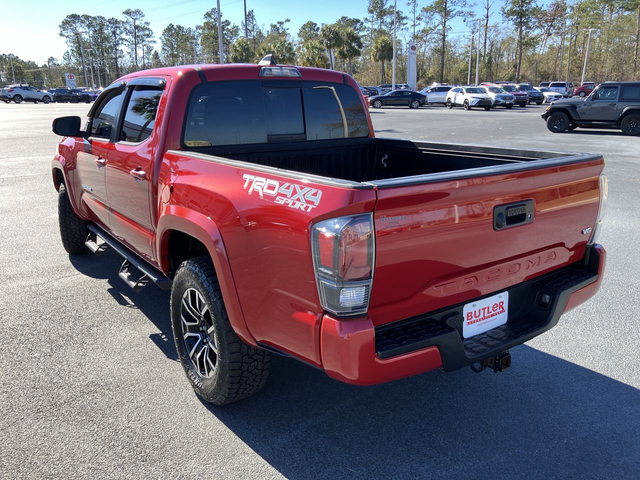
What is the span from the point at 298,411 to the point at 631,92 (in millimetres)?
20227

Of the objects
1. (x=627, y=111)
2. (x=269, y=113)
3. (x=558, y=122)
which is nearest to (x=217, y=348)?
(x=269, y=113)

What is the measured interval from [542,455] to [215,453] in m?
1.70

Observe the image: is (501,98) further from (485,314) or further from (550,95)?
(485,314)

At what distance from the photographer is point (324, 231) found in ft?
6.68

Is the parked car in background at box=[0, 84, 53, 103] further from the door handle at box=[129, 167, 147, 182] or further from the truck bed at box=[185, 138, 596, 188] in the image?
the truck bed at box=[185, 138, 596, 188]

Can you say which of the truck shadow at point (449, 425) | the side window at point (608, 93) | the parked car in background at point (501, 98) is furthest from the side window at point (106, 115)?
the parked car in background at point (501, 98)

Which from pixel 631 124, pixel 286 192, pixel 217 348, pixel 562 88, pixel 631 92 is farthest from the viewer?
pixel 562 88

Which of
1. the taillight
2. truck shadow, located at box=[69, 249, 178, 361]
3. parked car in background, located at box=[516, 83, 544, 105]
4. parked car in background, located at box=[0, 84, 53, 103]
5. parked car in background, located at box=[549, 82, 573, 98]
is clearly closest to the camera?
the taillight

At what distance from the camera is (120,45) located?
13512 centimetres

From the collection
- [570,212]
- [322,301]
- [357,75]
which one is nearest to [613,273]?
[570,212]

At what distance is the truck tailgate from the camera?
212cm

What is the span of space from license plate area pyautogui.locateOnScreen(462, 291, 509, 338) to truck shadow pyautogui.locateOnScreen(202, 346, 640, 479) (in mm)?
640

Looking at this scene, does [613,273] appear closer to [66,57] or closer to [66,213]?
[66,213]

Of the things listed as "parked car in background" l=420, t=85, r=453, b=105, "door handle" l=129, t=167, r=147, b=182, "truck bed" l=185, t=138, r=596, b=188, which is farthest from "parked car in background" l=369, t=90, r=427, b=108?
"door handle" l=129, t=167, r=147, b=182
